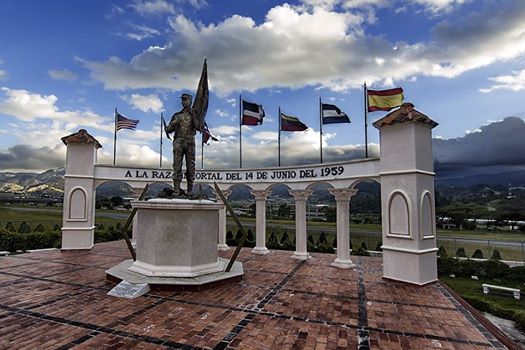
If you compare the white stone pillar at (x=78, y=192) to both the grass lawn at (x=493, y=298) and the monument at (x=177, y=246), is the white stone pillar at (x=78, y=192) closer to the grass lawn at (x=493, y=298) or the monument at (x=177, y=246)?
the monument at (x=177, y=246)

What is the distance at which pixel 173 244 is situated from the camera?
1113 cm

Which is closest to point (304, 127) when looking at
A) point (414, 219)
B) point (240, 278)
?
point (414, 219)

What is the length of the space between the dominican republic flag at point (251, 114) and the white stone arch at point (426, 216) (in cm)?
1120

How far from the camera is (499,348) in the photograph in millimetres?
6793

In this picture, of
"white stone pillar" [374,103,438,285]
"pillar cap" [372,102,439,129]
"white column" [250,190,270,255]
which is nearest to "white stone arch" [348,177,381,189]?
"white stone pillar" [374,103,438,285]

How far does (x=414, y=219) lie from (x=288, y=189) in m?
7.73

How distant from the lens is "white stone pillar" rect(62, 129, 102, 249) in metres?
18.9

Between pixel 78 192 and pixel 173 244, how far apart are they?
37.9 feet

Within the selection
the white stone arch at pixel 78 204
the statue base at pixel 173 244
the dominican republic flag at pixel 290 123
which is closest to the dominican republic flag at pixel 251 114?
the dominican republic flag at pixel 290 123

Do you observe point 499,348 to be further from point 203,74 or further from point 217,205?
point 203,74

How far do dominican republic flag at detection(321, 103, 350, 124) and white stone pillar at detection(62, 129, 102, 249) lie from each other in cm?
1444

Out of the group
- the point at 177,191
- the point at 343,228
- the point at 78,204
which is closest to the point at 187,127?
the point at 177,191

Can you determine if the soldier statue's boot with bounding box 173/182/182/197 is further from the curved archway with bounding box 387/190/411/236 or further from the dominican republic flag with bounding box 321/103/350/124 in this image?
the dominican republic flag with bounding box 321/103/350/124

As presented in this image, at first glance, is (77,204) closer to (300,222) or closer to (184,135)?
(184,135)
